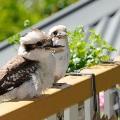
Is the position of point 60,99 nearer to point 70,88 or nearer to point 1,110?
point 70,88

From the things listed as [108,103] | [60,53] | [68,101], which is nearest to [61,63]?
[60,53]

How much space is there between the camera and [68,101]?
2.93m

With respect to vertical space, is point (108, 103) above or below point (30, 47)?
below

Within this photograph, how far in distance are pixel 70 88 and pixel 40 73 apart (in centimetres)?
31

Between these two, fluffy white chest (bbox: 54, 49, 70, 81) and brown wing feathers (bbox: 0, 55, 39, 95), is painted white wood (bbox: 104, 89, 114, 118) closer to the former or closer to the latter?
fluffy white chest (bbox: 54, 49, 70, 81)

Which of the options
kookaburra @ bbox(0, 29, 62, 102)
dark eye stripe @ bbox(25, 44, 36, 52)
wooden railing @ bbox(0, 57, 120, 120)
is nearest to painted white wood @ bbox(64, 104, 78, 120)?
wooden railing @ bbox(0, 57, 120, 120)

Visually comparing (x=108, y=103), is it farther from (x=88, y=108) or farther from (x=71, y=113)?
(x=71, y=113)

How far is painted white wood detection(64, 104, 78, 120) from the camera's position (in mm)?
3082

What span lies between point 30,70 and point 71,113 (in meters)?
0.48

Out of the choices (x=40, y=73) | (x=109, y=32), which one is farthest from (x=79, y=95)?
(x=109, y=32)

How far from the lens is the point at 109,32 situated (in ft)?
17.0

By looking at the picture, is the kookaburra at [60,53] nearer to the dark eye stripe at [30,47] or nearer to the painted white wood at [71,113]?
the painted white wood at [71,113]

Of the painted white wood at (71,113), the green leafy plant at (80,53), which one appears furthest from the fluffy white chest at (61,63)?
the green leafy plant at (80,53)

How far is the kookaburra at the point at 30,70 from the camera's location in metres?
2.64
